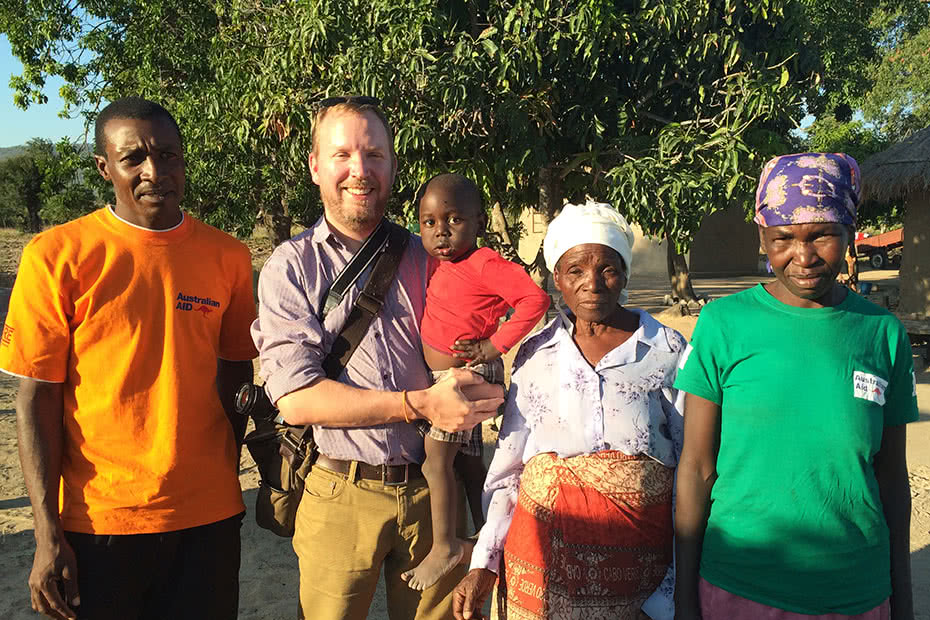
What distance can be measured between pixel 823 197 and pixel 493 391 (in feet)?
3.29

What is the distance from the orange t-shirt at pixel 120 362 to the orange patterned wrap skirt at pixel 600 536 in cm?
109

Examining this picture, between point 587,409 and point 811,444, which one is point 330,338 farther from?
point 811,444

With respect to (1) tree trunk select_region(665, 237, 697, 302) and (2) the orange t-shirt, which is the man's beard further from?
(1) tree trunk select_region(665, 237, 697, 302)

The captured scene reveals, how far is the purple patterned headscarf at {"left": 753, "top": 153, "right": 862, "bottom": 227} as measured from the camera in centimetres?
171

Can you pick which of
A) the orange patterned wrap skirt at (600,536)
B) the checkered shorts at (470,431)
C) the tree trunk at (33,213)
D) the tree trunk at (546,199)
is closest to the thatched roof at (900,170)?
the tree trunk at (546,199)

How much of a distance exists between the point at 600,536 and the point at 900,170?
11673 mm

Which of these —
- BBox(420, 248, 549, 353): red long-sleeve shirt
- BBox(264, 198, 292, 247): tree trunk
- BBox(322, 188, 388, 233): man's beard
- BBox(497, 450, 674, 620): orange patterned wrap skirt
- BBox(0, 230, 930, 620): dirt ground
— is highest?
BBox(264, 198, 292, 247): tree trunk

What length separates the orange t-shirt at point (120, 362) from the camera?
210 cm

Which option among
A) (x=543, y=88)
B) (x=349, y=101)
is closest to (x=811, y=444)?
(x=349, y=101)

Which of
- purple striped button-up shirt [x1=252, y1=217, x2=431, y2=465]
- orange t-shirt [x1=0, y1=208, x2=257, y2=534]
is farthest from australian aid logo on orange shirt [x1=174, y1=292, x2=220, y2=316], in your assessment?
purple striped button-up shirt [x1=252, y1=217, x2=431, y2=465]

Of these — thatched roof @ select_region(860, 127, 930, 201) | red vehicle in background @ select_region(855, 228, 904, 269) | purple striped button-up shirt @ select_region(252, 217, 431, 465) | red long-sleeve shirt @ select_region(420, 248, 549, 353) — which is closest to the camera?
purple striped button-up shirt @ select_region(252, 217, 431, 465)

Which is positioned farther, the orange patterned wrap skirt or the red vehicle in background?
the red vehicle in background

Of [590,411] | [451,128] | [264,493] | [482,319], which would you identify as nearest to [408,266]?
[482,319]

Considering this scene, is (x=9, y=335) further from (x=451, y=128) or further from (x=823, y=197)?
(x=451, y=128)
